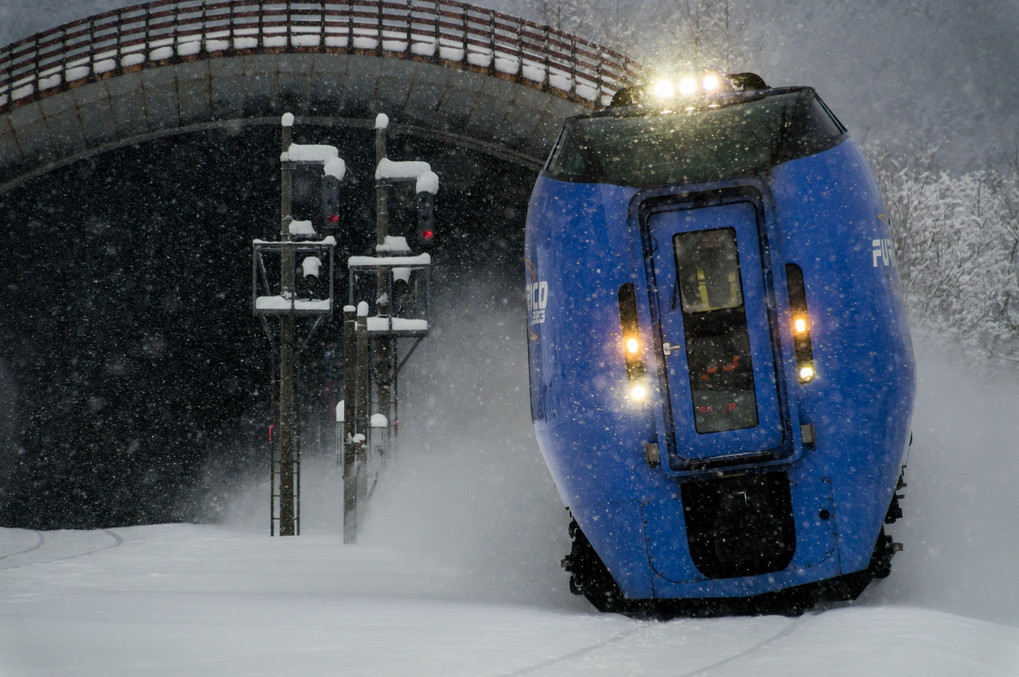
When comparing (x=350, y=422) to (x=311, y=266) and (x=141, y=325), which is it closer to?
(x=311, y=266)

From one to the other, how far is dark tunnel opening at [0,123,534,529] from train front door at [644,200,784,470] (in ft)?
38.7

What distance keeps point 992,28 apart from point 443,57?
107252mm

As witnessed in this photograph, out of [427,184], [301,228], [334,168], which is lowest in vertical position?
[301,228]

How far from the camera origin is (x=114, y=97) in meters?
16.3

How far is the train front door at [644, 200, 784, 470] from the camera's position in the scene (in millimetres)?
5281

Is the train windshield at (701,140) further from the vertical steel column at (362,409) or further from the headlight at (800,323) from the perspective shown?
the vertical steel column at (362,409)

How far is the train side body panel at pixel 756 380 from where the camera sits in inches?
203

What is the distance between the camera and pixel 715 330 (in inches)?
214

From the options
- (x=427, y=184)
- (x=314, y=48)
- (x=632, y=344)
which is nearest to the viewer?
(x=632, y=344)

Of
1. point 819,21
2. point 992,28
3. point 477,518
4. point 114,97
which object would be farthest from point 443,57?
point 992,28

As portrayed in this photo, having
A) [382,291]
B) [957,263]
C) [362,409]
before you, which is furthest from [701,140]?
[957,263]

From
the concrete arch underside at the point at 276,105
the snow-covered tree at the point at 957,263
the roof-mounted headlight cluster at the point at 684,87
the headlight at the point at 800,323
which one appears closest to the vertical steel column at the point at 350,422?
the roof-mounted headlight cluster at the point at 684,87

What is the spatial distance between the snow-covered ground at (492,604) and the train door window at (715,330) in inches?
44.6

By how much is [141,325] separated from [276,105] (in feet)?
14.6
